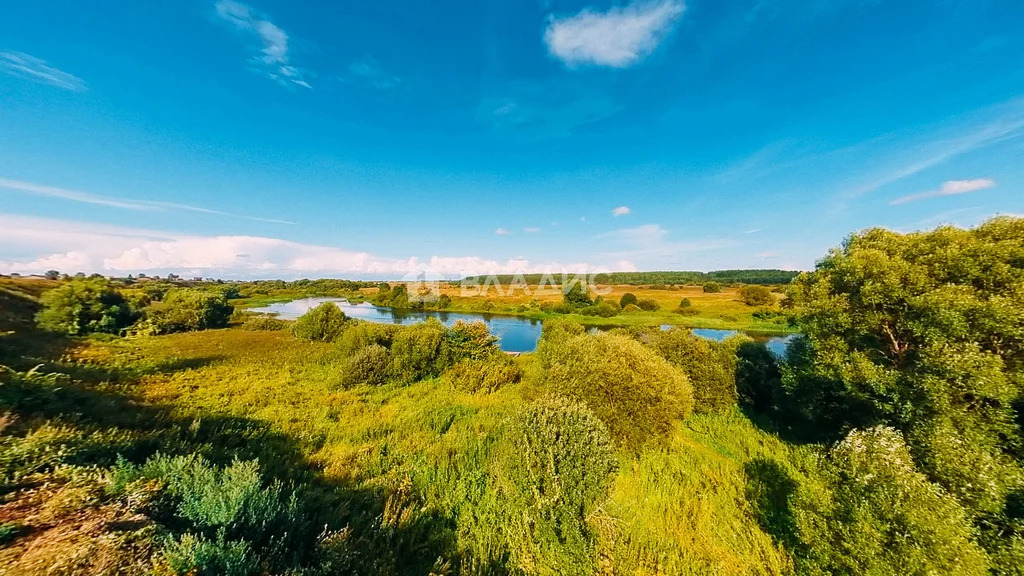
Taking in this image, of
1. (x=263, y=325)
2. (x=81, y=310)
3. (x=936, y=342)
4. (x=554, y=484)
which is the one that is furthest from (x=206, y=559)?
(x=263, y=325)

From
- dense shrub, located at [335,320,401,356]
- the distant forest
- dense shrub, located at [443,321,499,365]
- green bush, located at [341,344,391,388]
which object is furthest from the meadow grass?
the distant forest

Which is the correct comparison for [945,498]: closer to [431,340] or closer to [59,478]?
[59,478]

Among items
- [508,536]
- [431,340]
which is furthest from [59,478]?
[431,340]

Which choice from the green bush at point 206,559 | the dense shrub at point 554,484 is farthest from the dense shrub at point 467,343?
the green bush at point 206,559

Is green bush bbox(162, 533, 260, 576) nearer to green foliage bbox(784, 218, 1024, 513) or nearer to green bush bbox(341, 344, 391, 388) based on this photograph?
green foliage bbox(784, 218, 1024, 513)

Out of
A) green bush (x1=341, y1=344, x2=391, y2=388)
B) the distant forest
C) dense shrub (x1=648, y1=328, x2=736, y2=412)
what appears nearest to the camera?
dense shrub (x1=648, y1=328, x2=736, y2=412)

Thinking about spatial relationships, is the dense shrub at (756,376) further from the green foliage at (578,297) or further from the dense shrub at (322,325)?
the green foliage at (578,297)

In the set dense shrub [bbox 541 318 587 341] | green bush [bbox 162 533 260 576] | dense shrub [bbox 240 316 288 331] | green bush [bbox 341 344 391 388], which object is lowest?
dense shrub [bbox 240 316 288 331]
